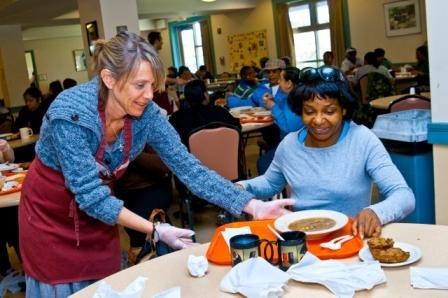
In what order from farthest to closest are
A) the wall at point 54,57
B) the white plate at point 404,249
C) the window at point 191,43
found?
1. the wall at point 54,57
2. the window at point 191,43
3. the white plate at point 404,249

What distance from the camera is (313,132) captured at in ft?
6.55

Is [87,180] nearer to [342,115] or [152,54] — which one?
[152,54]

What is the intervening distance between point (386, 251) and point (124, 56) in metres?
0.89

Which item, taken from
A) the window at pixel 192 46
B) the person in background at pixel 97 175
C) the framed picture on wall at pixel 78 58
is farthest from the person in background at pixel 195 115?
the framed picture on wall at pixel 78 58

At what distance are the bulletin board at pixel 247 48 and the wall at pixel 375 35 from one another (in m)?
2.61

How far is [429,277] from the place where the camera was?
4.12ft

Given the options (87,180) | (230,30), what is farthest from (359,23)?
(87,180)

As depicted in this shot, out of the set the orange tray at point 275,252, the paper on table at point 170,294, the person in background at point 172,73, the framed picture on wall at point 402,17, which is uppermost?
the framed picture on wall at point 402,17

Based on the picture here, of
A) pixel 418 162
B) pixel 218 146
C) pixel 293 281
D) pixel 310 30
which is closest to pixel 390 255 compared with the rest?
pixel 293 281

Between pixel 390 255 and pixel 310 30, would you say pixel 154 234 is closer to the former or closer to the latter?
pixel 390 255

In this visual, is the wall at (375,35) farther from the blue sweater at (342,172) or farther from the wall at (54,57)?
the wall at (54,57)

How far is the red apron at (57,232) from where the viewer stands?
173cm

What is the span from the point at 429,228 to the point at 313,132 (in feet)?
1.90

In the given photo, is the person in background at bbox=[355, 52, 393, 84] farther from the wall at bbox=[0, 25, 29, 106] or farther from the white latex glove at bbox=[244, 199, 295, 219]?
the wall at bbox=[0, 25, 29, 106]
